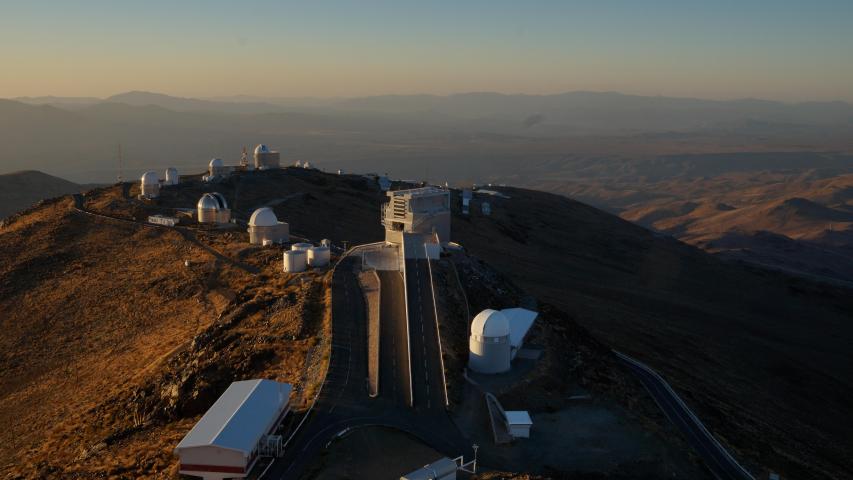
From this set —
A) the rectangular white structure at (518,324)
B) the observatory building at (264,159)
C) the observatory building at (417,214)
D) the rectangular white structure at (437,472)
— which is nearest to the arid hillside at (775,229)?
the observatory building at (264,159)

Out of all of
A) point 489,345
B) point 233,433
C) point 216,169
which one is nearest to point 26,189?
point 216,169

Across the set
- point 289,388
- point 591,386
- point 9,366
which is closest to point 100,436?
point 289,388

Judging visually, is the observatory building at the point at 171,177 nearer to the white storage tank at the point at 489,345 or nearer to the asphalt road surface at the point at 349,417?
the asphalt road surface at the point at 349,417

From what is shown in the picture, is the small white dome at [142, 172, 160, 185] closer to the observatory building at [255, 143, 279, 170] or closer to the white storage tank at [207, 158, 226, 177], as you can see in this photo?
the white storage tank at [207, 158, 226, 177]

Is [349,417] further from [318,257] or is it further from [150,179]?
[150,179]

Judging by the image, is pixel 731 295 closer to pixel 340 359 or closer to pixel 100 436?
pixel 340 359

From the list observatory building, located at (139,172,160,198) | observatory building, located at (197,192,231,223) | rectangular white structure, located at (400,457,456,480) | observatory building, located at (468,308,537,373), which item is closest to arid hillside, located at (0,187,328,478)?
observatory building, located at (197,192,231,223)
